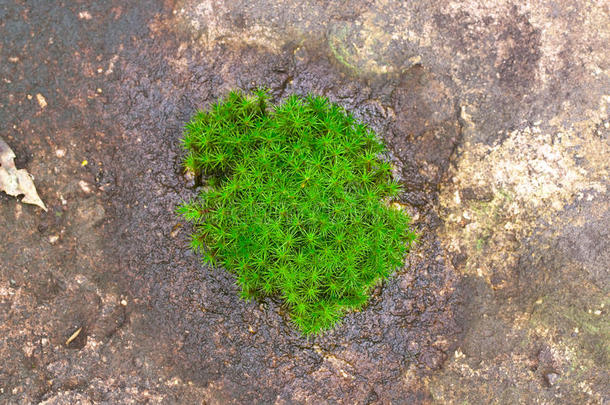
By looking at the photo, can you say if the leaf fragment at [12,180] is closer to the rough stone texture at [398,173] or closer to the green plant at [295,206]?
the rough stone texture at [398,173]

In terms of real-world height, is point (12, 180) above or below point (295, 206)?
below

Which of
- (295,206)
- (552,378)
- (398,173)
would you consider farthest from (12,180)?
(552,378)

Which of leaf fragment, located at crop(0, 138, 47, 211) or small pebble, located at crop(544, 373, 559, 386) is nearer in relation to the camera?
leaf fragment, located at crop(0, 138, 47, 211)

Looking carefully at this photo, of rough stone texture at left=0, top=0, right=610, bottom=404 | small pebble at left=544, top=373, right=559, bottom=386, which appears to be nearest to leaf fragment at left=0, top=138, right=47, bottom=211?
rough stone texture at left=0, top=0, right=610, bottom=404

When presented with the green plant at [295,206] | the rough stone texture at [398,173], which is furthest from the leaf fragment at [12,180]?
the green plant at [295,206]

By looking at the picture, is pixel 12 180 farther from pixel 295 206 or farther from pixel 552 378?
pixel 552 378

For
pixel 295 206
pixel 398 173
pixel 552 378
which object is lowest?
pixel 552 378

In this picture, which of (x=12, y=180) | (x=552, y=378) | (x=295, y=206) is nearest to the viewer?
(x=295, y=206)

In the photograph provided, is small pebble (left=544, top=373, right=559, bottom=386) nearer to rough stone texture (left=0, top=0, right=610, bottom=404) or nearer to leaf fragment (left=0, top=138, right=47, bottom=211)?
rough stone texture (left=0, top=0, right=610, bottom=404)
